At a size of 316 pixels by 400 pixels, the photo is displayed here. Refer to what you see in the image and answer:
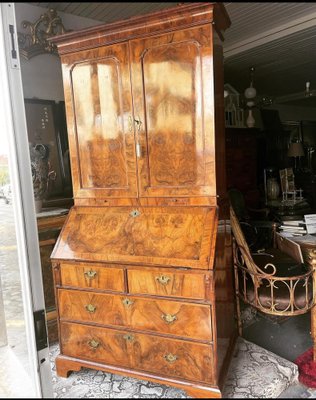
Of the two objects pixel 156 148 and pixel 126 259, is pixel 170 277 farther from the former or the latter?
pixel 156 148

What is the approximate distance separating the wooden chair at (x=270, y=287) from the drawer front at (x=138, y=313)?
0.41m

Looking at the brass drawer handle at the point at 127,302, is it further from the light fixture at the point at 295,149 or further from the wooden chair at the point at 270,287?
the light fixture at the point at 295,149

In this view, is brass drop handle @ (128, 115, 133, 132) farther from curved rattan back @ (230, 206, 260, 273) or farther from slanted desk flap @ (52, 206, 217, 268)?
curved rattan back @ (230, 206, 260, 273)

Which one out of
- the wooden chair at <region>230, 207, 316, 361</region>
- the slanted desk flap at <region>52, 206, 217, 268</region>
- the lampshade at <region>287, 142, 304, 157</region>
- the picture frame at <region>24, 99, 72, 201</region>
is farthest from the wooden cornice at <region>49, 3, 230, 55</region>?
the lampshade at <region>287, 142, 304, 157</region>

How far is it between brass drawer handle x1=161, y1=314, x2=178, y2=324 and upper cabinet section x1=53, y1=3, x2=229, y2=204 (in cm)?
44

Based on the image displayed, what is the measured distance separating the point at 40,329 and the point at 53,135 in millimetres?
674

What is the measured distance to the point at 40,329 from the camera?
830 mm

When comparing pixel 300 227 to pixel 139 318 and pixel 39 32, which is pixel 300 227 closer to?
pixel 139 318

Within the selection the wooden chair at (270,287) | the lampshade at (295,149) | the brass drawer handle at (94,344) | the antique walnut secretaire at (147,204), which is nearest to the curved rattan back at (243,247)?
the wooden chair at (270,287)

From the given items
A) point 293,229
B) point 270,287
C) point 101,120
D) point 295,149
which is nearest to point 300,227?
point 293,229

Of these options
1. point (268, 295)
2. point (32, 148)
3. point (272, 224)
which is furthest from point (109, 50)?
point (272, 224)

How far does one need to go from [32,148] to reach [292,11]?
2.85 feet

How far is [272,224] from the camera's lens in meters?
2.18

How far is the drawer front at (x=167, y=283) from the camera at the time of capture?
1083mm
